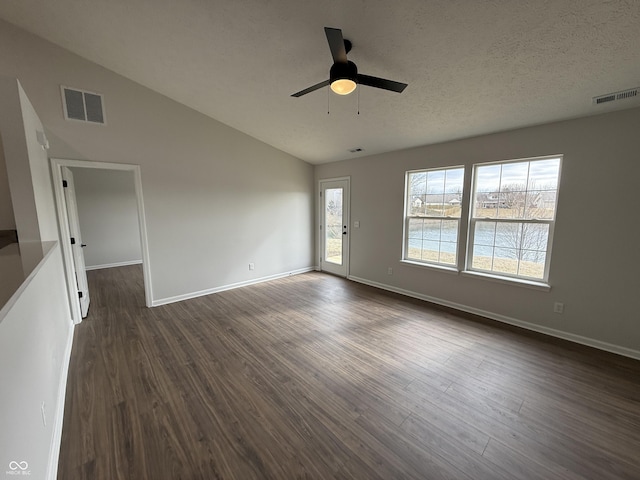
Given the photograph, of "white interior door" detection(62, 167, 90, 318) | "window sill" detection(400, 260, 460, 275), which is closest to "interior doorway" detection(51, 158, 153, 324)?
"white interior door" detection(62, 167, 90, 318)

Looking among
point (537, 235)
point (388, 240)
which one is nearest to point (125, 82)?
point (388, 240)

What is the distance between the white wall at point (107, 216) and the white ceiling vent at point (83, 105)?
10.5ft

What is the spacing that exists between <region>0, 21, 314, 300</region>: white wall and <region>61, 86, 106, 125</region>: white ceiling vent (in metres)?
0.07

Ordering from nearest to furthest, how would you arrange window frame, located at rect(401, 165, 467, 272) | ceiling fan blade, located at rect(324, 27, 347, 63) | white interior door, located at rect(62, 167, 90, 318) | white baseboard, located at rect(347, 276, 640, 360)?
ceiling fan blade, located at rect(324, 27, 347, 63) < white baseboard, located at rect(347, 276, 640, 360) < white interior door, located at rect(62, 167, 90, 318) < window frame, located at rect(401, 165, 467, 272)

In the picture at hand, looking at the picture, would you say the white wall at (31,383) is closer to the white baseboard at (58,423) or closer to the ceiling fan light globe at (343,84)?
the white baseboard at (58,423)

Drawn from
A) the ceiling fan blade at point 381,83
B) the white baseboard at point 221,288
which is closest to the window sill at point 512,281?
the ceiling fan blade at point 381,83

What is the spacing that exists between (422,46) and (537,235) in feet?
8.29

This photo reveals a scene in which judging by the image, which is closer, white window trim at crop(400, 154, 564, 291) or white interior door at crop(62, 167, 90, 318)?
white window trim at crop(400, 154, 564, 291)

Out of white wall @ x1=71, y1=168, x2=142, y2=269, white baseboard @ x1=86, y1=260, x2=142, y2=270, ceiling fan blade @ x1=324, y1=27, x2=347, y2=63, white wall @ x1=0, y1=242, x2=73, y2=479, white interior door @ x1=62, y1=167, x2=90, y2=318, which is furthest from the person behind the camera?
white baseboard @ x1=86, y1=260, x2=142, y2=270

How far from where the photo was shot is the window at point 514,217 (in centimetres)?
306

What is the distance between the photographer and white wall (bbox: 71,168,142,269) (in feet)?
20.1

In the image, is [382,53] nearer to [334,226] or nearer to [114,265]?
[334,226]

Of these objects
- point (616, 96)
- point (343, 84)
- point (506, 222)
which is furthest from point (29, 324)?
point (616, 96)

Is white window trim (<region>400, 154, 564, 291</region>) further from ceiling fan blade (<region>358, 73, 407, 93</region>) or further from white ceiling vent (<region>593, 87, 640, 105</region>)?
ceiling fan blade (<region>358, 73, 407, 93</region>)
